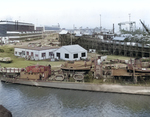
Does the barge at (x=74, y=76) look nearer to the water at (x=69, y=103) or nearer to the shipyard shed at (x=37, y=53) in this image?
the water at (x=69, y=103)

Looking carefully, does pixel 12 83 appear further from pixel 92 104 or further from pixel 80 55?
pixel 80 55

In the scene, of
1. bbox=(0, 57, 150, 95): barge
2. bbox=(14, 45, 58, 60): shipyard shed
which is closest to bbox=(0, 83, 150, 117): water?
bbox=(0, 57, 150, 95): barge

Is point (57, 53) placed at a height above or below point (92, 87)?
above

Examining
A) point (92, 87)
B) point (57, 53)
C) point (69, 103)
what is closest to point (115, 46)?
point (57, 53)

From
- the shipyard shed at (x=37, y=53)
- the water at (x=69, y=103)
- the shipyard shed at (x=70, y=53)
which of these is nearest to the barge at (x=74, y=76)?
the water at (x=69, y=103)

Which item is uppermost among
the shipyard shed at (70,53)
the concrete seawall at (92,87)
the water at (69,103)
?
the shipyard shed at (70,53)

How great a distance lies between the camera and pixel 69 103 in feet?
69.6

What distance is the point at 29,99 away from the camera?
22.3 meters

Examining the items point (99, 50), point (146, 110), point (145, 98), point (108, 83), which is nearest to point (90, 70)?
point (108, 83)

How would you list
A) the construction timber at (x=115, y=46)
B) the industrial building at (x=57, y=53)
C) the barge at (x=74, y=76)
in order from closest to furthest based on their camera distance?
1. the barge at (x=74, y=76)
2. the industrial building at (x=57, y=53)
3. the construction timber at (x=115, y=46)

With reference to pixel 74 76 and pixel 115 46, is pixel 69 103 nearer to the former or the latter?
pixel 74 76

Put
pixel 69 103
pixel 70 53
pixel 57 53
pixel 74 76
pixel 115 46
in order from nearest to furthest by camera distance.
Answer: pixel 69 103 < pixel 74 76 < pixel 70 53 < pixel 57 53 < pixel 115 46

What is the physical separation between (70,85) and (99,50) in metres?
23.0

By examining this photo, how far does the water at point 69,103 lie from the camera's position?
18.9 metres
